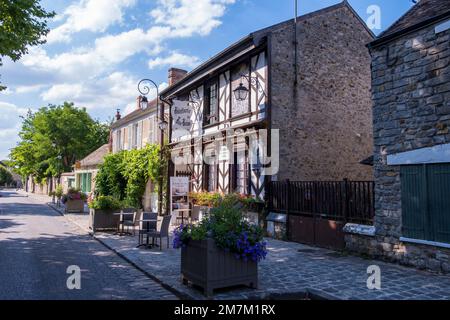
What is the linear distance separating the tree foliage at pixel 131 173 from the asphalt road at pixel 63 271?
23.0 ft

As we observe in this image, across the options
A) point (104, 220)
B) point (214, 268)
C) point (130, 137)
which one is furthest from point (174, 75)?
point (214, 268)

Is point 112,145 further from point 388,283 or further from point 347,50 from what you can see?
point 388,283

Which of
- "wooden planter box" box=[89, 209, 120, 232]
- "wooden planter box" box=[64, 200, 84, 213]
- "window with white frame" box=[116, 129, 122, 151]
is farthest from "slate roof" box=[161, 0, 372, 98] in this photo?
"window with white frame" box=[116, 129, 122, 151]

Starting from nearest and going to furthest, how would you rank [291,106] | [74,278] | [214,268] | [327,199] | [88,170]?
[214,268] < [74,278] < [327,199] < [291,106] < [88,170]

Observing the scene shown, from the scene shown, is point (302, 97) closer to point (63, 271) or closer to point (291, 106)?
point (291, 106)

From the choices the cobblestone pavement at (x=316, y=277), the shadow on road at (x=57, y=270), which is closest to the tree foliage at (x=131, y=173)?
the shadow on road at (x=57, y=270)

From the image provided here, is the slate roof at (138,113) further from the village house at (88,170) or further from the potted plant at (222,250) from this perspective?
the potted plant at (222,250)

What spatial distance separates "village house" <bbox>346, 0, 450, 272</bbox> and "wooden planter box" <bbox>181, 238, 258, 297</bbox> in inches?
135

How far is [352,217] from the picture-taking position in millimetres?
8406

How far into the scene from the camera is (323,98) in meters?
12.3

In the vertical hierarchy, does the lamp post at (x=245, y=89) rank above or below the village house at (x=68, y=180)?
above

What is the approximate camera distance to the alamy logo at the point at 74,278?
5.72 metres

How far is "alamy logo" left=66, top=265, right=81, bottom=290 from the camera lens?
225 inches

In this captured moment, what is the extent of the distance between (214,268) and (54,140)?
39.4m
